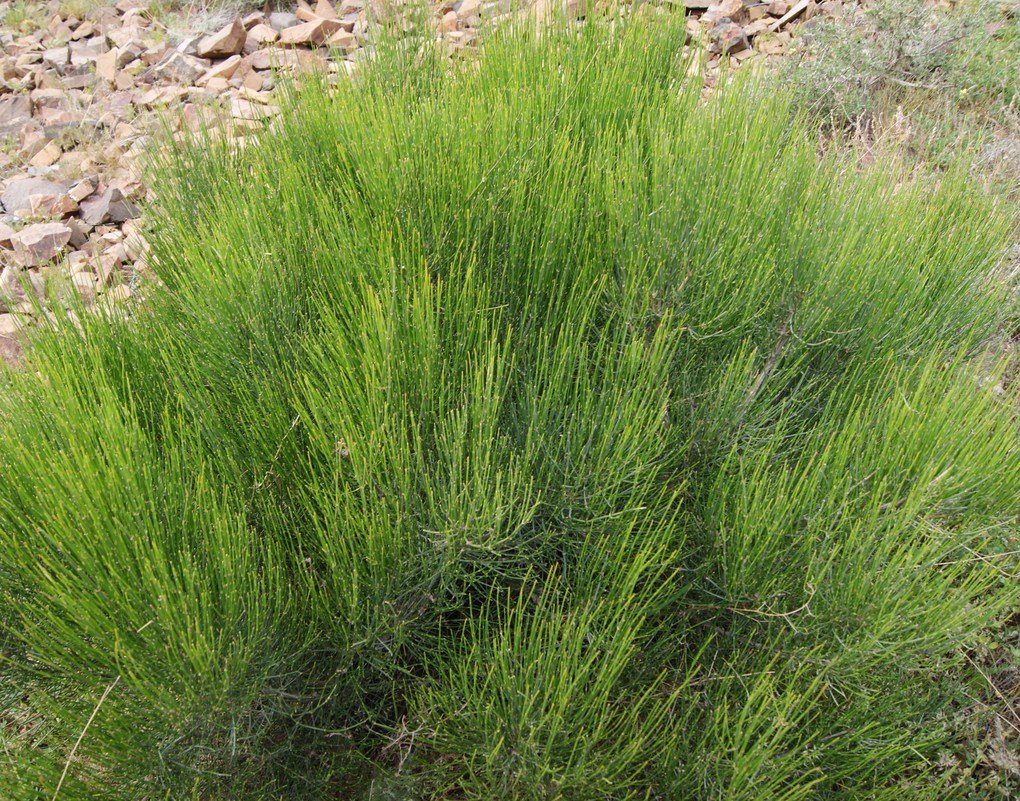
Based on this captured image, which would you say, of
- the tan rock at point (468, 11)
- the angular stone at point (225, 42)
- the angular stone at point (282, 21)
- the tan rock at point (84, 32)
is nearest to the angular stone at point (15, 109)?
the tan rock at point (84, 32)

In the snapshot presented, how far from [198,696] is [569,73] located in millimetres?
2077

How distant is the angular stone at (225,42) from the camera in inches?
182

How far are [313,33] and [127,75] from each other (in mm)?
1146

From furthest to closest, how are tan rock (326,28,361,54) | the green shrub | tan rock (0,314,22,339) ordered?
tan rock (326,28,361,54) < tan rock (0,314,22,339) < the green shrub

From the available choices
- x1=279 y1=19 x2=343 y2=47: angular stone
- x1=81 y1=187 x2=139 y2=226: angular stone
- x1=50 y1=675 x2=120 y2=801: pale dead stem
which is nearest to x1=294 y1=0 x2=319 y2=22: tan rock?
x1=279 y1=19 x2=343 y2=47: angular stone

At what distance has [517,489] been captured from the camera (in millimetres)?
1434

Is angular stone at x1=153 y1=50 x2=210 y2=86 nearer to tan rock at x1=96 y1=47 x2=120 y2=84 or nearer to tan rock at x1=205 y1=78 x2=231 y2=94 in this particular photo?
tan rock at x1=205 y1=78 x2=231 y2=94

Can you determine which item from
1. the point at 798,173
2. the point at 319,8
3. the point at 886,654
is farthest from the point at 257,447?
the point at 319,8

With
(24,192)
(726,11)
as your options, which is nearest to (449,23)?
(726,11)

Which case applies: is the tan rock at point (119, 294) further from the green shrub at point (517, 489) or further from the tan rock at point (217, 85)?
the tan rock at point (217, 85)

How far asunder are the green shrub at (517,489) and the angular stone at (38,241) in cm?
167

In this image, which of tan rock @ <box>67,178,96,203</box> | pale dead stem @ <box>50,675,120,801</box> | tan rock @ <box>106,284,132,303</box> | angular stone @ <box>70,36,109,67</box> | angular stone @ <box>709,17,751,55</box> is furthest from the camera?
angular stone @ <box>70,36,109,67</box>

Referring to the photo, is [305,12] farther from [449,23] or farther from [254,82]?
[449,23]

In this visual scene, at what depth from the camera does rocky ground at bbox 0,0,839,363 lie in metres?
3.48
